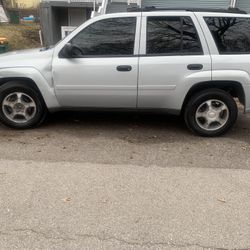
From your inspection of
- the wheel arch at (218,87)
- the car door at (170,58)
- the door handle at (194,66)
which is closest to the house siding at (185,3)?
the car door at (170,58)

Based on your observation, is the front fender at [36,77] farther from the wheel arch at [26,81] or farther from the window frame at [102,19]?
the window frame at [102,19]

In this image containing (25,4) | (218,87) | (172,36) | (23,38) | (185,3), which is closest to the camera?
(172,36)

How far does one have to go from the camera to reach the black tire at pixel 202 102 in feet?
18.3

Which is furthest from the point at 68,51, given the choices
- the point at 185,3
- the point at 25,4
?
the point at 25,4

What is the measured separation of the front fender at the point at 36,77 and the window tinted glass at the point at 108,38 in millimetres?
706

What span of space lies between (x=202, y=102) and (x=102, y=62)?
61.9 inches

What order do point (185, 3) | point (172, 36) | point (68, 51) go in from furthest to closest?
1. point (185, 3)
2. point (172, 36)
3. point (68, 51)

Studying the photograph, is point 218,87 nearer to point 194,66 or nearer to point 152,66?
point 194,66

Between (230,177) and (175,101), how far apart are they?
5.15 feet

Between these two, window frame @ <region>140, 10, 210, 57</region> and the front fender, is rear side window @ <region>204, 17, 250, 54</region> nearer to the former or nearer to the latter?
window frame @ <region>140, 10, 210, 57</region>

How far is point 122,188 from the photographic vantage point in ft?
13.4

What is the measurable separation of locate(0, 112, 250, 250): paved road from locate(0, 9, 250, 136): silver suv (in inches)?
19.8

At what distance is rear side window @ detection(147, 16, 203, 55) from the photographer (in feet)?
18.1

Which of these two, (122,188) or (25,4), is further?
(25,4)
